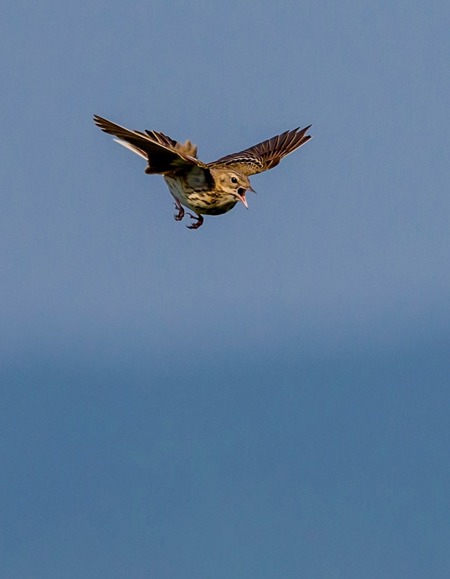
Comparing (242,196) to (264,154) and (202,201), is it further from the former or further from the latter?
(264,154)

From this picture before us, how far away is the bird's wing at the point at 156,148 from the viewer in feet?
82.9

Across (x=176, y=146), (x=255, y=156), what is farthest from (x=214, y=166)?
(x=255, y=156)

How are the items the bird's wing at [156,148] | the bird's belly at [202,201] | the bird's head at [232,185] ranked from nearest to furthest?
1. the bird's wing at [156,148]
2. the bird's head at [232,185]
3. the bird's belly at [202,201]

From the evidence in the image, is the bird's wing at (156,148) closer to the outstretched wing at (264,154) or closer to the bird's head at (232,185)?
the bird's head at (232,185)

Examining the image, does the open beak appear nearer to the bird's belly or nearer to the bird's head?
the bird's head

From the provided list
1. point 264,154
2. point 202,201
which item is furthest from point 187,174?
point 264,154

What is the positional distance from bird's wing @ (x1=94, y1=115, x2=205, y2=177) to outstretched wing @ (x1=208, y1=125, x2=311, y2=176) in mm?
1396

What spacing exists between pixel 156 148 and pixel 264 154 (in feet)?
17.0

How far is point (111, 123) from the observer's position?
25.0 meters

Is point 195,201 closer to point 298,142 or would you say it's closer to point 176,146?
point 176,146

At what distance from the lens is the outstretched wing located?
28.6 m

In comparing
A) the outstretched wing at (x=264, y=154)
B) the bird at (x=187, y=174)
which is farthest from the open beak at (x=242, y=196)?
the outstretched wing at (x=264, y=154)

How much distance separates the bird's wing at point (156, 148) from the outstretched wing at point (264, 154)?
140 cm

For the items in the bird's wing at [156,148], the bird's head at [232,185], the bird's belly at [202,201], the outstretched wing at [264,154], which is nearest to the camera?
the bird's wing at [156,148]
